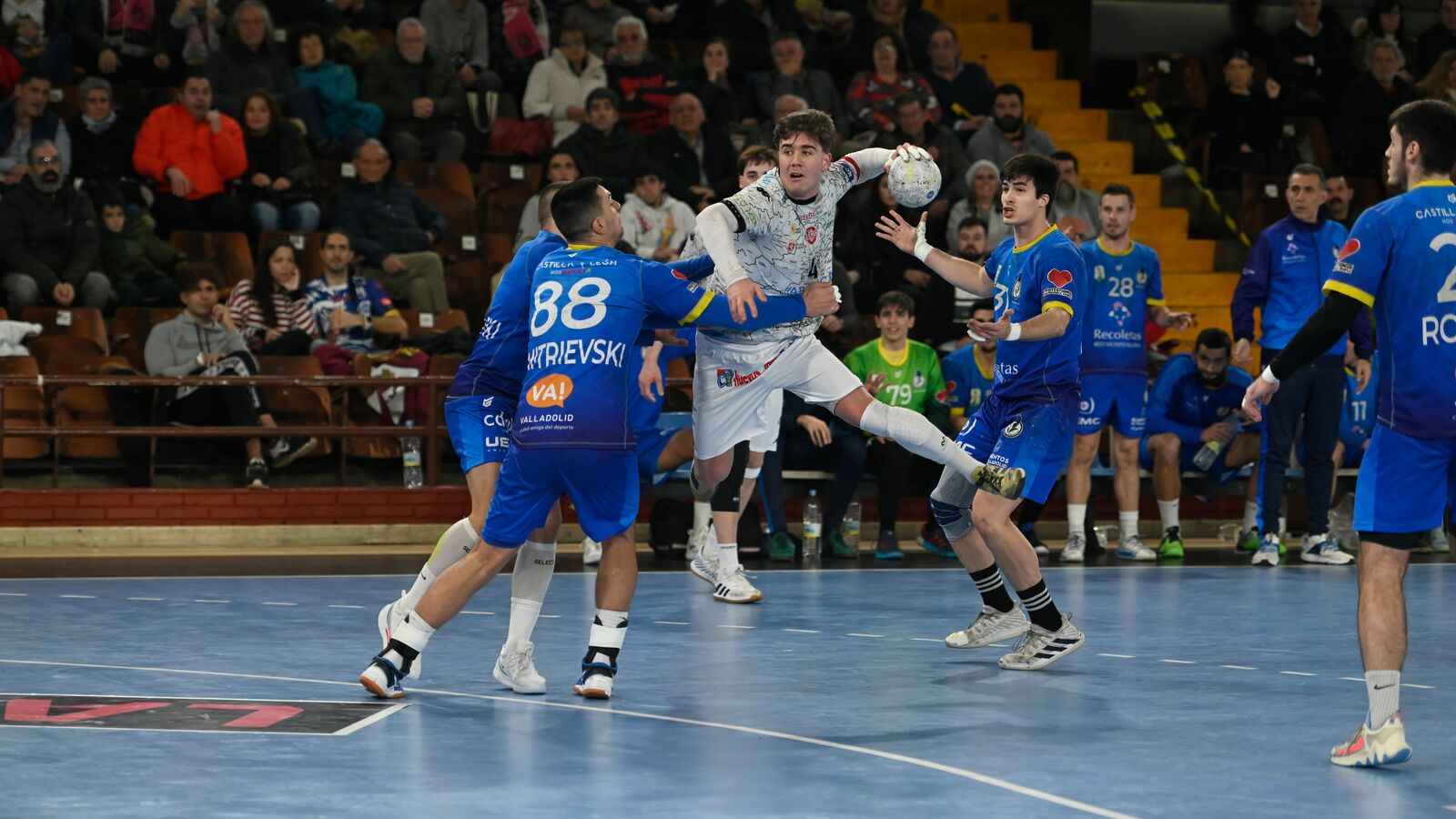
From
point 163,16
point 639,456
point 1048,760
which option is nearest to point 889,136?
point 639,456

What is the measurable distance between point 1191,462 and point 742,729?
316 inches

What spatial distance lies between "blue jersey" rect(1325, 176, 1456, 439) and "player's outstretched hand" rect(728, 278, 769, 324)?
208 centimetres

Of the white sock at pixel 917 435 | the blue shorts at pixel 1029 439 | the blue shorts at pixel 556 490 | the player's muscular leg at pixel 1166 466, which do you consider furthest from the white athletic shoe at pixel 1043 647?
the player's muscular leg at pixel 1166 466

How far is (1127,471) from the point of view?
12406 millimetres

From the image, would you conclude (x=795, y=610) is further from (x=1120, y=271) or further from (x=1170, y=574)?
(x=1120, y=271)

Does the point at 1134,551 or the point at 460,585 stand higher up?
the point at 460,585

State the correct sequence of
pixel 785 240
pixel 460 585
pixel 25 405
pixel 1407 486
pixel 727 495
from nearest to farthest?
pixel 1407 486, pixel 460 585, pixel 785 240, pixel 727 495, pixel 25 405

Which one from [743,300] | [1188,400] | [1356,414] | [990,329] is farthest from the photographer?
[1356,414]

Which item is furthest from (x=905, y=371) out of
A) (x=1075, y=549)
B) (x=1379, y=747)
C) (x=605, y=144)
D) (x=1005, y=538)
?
(x=1379, y=747)

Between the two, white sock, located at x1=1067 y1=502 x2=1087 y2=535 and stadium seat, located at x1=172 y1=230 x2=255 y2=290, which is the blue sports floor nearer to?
white sock, located at x1=1067 y1=502 x2=1087 y2=535

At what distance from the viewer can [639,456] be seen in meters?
11.7

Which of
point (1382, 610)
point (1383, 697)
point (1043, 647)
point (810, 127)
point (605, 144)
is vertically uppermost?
point (605, 144)

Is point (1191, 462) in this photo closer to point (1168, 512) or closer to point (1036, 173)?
point (1168, 512)

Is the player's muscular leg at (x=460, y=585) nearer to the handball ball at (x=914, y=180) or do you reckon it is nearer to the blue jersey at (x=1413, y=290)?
the handball ball at (x=914, y=180)
